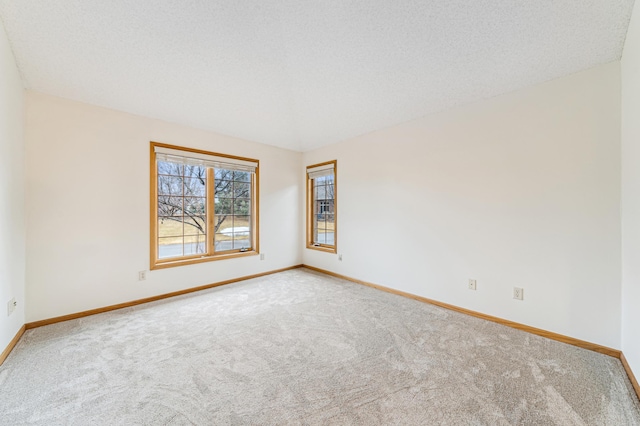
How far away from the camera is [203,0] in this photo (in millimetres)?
1898

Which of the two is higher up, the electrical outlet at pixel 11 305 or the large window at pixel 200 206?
the large window at pixel 200 206

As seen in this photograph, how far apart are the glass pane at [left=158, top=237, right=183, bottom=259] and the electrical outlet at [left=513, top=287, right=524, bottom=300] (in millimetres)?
4103

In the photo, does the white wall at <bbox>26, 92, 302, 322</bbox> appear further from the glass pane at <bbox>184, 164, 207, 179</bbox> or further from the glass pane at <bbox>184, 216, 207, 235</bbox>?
the glass pane at <bbox>184, 216, 207, 235</bbox>

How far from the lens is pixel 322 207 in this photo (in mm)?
4758

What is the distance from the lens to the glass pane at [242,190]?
4129 millimetres

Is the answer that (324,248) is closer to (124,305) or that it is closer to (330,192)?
(330,192)

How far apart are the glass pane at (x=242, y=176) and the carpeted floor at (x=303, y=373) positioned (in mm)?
2181

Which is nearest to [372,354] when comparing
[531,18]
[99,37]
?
[531,18]

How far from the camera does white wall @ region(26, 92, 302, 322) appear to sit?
248 cm

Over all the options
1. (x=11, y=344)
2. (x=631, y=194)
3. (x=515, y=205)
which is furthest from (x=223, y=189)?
(x=631, y=194)

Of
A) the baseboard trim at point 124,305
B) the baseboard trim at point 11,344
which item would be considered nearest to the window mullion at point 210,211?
the baseboard trim at point 124,305

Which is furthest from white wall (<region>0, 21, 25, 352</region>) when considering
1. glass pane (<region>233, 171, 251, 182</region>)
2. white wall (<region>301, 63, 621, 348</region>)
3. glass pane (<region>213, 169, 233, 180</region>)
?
white wall (<region>301, 63, 621, 348</region>)

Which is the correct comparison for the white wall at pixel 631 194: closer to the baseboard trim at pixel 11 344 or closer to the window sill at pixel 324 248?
the window sill at pixel 324 248

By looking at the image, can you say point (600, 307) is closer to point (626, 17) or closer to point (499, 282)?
point (499, 282)
